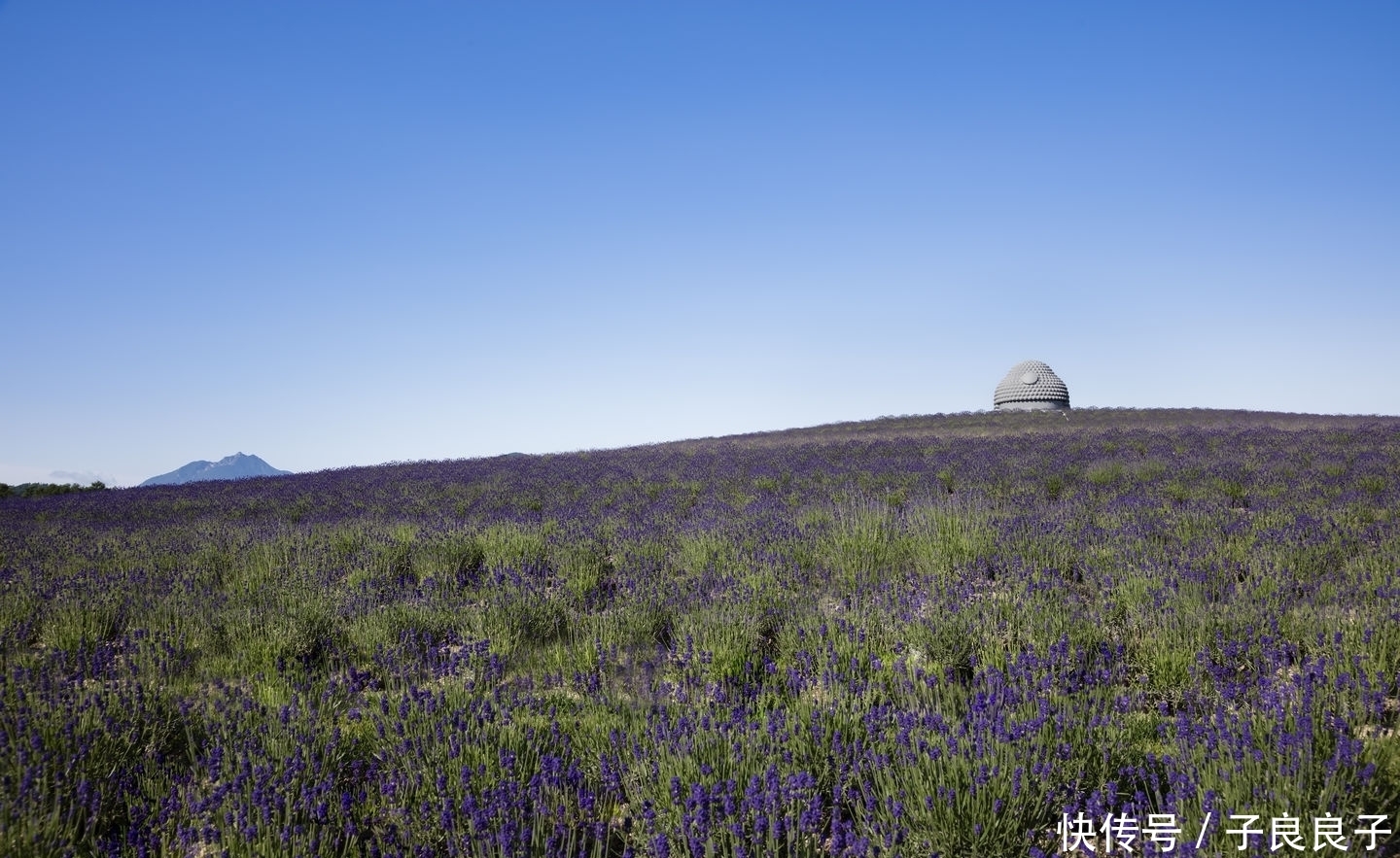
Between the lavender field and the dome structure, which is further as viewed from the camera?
the dome structure

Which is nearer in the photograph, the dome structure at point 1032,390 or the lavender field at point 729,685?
the lavender field at point 729,685

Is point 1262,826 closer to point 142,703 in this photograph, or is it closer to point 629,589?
point 629,589

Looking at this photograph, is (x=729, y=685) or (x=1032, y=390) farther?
(x=1032, y=390)

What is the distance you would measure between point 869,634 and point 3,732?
3.17 m

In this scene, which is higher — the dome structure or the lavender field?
the dome structure

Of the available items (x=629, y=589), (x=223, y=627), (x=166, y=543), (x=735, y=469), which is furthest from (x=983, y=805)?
(x=735, y=469)

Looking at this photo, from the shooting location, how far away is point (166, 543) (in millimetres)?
6668

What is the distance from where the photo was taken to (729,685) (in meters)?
3.05

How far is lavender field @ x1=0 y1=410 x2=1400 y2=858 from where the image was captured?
199cm

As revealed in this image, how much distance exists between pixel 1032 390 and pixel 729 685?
32.2 m

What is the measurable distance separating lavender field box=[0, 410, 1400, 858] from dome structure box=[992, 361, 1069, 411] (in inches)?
1019

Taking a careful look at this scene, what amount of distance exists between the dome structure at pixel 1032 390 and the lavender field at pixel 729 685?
2589cm

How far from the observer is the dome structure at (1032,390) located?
1237 inches

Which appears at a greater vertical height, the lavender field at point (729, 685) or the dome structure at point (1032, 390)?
the dome structure at point (1032, 390)
